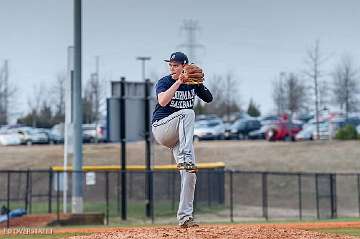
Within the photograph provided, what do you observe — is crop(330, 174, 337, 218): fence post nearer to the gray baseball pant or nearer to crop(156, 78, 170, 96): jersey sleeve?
the gray baseball pant

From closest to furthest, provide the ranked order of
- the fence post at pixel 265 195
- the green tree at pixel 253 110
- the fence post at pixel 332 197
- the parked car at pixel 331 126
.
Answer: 1. the fence post at pixel 265 195
2. the fence post at pixel 332 197
3. the parked car at pixel 331 126
4. the green tree at pixel 253 110

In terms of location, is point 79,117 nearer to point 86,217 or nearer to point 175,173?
point 86,217

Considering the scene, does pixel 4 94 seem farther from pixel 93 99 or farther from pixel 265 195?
pixel 265 195

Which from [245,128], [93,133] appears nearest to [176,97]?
[245,128]

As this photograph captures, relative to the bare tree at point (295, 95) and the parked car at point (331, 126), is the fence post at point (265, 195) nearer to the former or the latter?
the parked car at point (331, 126)

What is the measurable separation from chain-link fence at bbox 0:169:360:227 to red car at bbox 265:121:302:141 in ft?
58.0

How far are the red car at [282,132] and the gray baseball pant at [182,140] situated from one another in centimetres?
4647

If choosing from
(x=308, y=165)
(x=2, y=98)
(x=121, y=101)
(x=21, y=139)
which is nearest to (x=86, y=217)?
(x=121, y=101)

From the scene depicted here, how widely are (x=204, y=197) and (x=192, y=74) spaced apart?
23722 mm

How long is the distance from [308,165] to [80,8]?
22.5 metres

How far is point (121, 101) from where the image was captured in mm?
28375

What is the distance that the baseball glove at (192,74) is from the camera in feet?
30.5

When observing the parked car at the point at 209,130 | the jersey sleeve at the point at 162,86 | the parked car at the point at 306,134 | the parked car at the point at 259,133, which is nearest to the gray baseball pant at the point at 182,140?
the jersey sleeve at the point at 162,86

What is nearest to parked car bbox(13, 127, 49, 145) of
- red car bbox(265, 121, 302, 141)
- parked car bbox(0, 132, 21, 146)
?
parked car bbox(0, 132, 21, 146)
